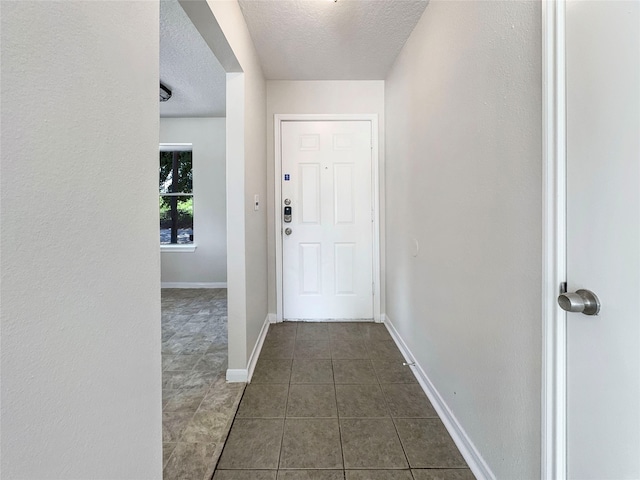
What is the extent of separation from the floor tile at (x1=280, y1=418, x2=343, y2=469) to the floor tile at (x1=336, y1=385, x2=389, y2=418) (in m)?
0.12

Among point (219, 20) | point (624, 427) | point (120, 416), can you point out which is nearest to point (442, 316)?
point (624, 427)

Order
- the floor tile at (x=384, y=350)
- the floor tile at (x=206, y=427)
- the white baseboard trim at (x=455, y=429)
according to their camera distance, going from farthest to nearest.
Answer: the floor tile at (x=384, y=350) < the floor tile at (x=206, y=427) < the white baseboard trim at (x=455, y=429)

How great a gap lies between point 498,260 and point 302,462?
116 centimetres

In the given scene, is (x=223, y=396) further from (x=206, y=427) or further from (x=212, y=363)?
(x=212, y=363)

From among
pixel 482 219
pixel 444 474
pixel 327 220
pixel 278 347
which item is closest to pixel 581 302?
pixel 482 219

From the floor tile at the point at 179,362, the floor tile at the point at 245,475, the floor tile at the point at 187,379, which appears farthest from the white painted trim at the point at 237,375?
the floor tile at the point at 245,475

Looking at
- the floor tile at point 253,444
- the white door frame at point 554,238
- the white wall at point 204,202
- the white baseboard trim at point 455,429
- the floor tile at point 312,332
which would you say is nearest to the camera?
the white door frame at point 554,238

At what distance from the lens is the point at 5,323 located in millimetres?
437

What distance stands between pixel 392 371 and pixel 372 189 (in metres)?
1.61

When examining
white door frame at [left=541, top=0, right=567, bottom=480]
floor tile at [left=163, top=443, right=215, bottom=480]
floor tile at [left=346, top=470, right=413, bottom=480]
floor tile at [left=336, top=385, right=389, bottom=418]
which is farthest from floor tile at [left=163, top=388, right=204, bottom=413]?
white door frame at [left=541, top=0, right=567, bottom=480]

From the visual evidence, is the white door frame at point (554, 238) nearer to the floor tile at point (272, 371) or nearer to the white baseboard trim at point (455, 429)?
the white baseboard trim at point (455, 429)

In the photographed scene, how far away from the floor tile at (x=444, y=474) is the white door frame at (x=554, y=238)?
48cm

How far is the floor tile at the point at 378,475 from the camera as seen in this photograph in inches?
47.4

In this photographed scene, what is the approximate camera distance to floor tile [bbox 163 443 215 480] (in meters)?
1.21
